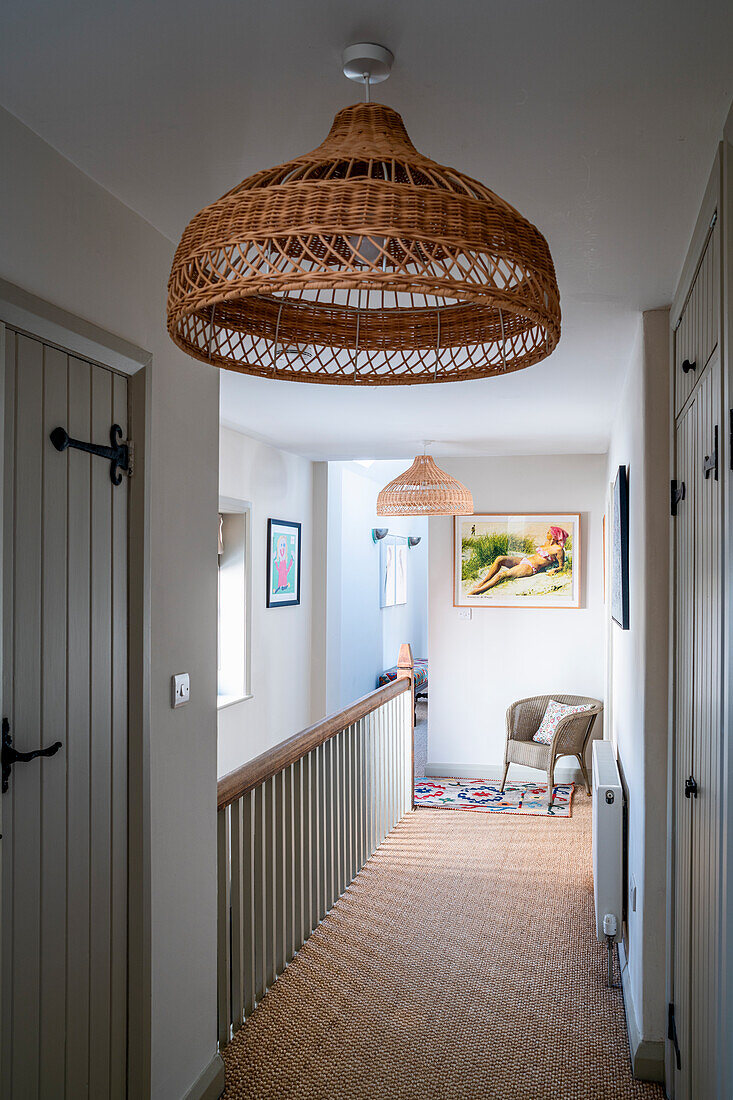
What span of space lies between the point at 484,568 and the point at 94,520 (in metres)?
5.04

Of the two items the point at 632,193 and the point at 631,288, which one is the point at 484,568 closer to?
the point at 631,288

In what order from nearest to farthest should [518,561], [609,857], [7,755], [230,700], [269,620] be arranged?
[7,755]
[609,857]
[230,700]
[269,620]
[518,561]

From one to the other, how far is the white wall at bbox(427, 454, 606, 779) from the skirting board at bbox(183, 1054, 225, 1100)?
4328 millimetres

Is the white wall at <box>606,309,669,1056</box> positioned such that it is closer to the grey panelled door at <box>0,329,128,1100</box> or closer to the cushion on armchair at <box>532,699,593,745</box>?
the grey panelled door at <box>0,329,128,1100</box>

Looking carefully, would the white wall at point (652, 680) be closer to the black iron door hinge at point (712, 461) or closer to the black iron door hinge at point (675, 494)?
the black iron door hinge at point (675, 494)

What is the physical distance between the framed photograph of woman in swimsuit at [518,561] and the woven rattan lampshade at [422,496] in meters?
1.54

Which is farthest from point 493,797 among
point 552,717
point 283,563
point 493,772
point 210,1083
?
point 210,1083

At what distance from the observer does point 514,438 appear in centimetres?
576

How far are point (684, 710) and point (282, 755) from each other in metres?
1.58

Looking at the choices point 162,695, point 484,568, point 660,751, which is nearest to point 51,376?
point 162,695

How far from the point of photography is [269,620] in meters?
6.08

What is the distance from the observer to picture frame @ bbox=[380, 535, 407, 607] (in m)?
9.59

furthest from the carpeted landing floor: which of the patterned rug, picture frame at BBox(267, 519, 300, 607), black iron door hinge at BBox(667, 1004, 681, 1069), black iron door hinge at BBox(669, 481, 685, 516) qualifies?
picture frame at BBox(267, 519, 300, 607)

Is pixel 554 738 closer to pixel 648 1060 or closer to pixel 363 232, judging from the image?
pixel 648 1060
